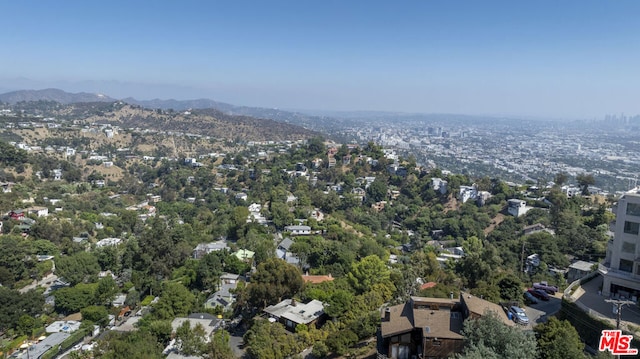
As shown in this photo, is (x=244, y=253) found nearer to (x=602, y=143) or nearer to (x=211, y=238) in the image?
(x=211, y=238)

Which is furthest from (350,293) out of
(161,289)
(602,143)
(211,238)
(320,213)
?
(602,143)

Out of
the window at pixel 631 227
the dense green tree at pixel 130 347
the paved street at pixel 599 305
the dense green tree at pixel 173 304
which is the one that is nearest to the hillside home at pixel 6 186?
the dense green tree at pixel 173 304

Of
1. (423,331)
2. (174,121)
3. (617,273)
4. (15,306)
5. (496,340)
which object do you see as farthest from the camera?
(174,121)

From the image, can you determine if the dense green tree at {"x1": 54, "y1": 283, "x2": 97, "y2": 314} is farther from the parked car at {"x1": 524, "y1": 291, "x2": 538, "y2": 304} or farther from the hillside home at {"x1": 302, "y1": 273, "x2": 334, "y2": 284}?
the parked car at {"x1": 524, "y1": 291, "x2": 538, "y2": 304}

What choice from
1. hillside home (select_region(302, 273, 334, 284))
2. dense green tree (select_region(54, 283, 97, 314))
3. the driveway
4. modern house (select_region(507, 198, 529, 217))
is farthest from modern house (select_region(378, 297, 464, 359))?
modern house (select_region(507, 198, 529, 217))

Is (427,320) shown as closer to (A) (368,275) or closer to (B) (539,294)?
(B) (539,294)

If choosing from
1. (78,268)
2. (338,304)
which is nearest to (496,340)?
(338,304)
